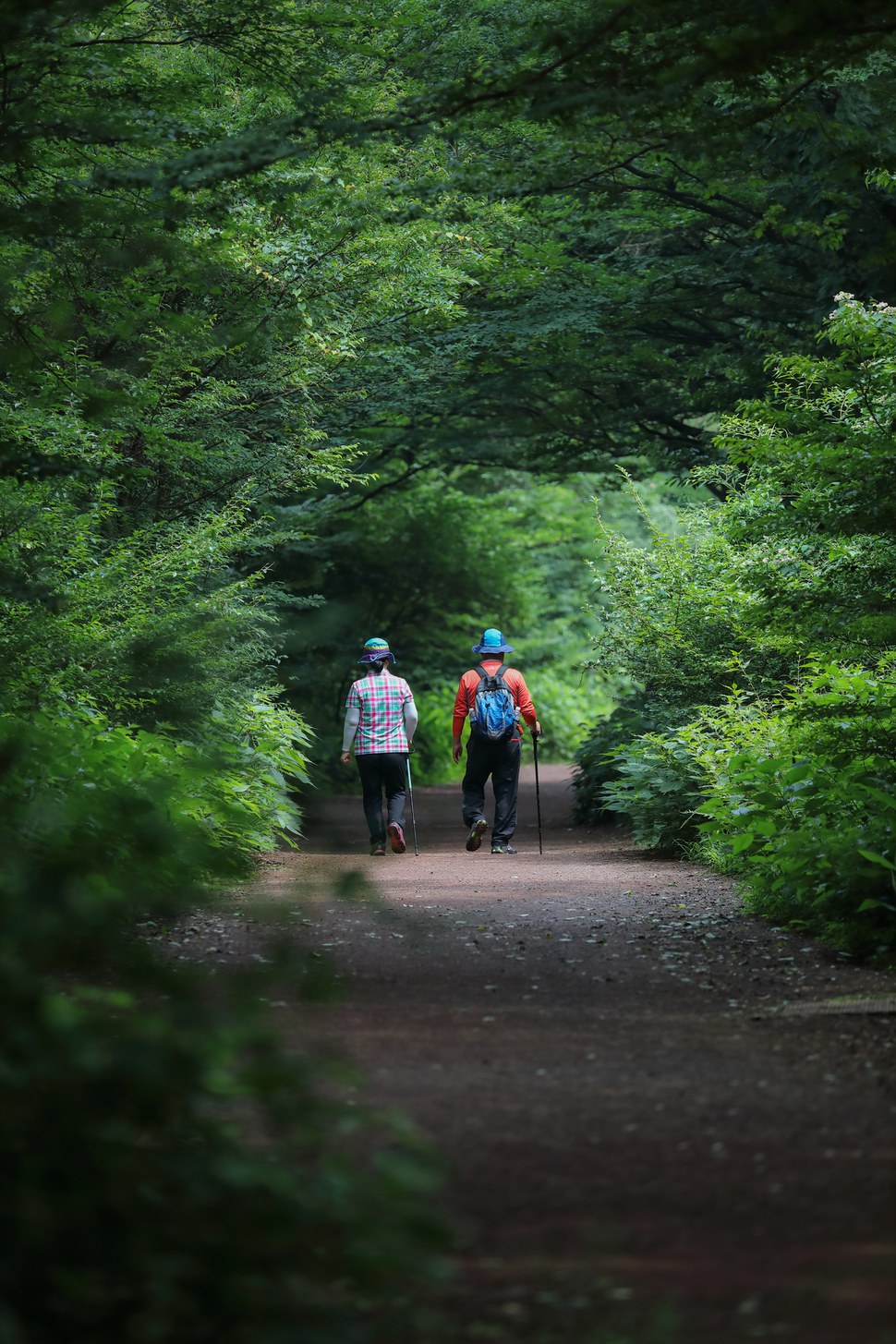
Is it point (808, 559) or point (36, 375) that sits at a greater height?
point (36, 375)

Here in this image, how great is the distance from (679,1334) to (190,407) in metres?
12.1

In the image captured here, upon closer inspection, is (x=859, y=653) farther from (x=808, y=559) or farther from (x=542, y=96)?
(x=542, y=96)

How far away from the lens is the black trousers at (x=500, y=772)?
566 inches

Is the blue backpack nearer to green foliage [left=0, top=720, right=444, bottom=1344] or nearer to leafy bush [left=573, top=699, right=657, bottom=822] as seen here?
leafy bush [left=573, top=699, right=657, bottom=822]

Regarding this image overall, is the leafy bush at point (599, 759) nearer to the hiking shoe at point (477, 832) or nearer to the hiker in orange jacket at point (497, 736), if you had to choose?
the hiking shoe at point (477, 832)

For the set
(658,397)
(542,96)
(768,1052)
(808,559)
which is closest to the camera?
(768,1052)

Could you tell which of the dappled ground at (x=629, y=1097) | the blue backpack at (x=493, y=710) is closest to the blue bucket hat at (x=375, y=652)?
the blue backpack at (x=493, y=710)

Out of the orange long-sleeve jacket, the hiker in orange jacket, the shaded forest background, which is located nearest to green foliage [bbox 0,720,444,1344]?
the shaded forest background

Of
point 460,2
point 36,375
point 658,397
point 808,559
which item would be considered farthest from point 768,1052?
point 658,397

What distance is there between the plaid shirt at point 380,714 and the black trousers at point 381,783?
0.08 m

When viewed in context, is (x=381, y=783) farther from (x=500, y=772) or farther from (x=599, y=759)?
(x=599, y=759)

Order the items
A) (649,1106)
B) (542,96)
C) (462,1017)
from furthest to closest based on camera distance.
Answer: (542,96), (462,1017), (649,1106)

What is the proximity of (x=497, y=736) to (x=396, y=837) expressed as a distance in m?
1.40

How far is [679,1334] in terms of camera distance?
9.77ft
